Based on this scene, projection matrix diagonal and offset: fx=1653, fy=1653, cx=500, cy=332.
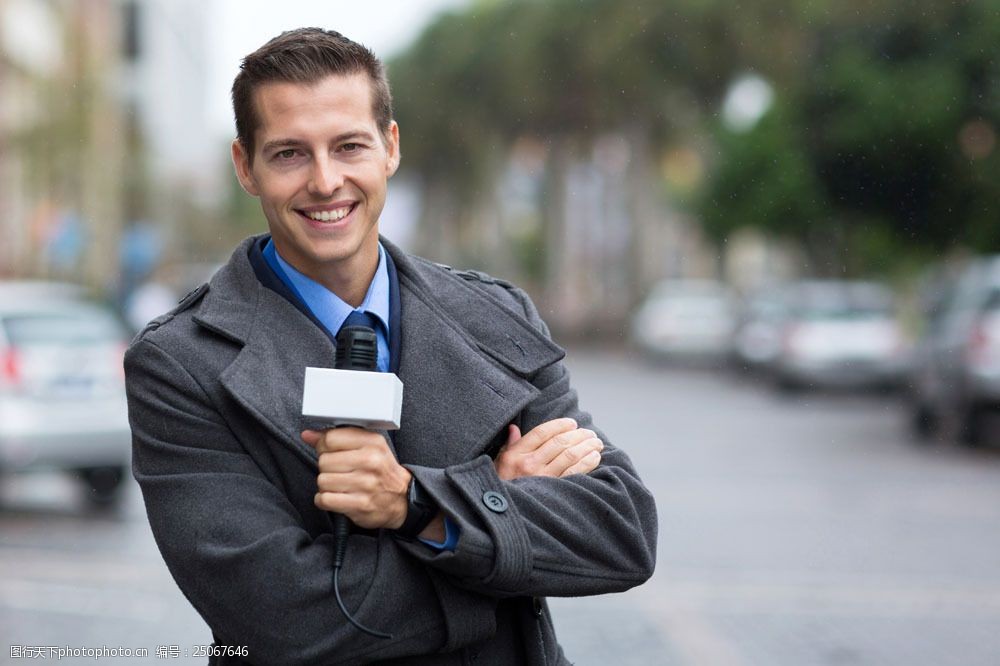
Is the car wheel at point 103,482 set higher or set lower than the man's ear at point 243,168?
lower

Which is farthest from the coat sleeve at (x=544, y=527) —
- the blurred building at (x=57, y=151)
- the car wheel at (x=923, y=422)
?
the blurred building at (x=57, y=151)

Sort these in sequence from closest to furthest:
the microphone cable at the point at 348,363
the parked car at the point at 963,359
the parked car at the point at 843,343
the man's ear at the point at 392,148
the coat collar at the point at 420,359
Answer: the microphone cable at the point at 348,363 < the coat collar at the point at 420,359 < the man's ear at the point at 392,148 < the parked car at the point at 963,359 < the parked car at the point at 843,343

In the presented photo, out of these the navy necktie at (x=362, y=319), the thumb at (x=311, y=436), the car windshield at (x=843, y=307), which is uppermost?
the navy necktie at (x=362, y=319)

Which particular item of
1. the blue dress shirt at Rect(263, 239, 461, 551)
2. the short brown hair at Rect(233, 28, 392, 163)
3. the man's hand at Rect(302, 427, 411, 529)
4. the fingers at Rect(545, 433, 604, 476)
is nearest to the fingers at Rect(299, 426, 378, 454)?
the man's hand at Rect(302, 427, 411, 529)

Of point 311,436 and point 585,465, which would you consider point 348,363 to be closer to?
point 311,436

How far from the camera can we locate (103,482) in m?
12.8

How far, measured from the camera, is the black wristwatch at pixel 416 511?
7.96 ft

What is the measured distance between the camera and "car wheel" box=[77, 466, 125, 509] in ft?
41.1

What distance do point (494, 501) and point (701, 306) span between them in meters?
35.8

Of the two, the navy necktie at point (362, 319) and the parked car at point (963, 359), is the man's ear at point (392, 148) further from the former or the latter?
the parked car at point (963, 359)

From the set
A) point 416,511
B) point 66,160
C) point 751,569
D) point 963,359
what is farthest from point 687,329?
point 416,511

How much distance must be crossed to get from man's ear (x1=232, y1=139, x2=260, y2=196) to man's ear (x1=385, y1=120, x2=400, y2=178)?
0.22 metres

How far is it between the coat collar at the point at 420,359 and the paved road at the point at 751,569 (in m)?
4.36

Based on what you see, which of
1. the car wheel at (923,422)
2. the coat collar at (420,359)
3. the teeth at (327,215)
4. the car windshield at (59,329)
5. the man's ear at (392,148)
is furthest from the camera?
the car wheel at (923,422)
